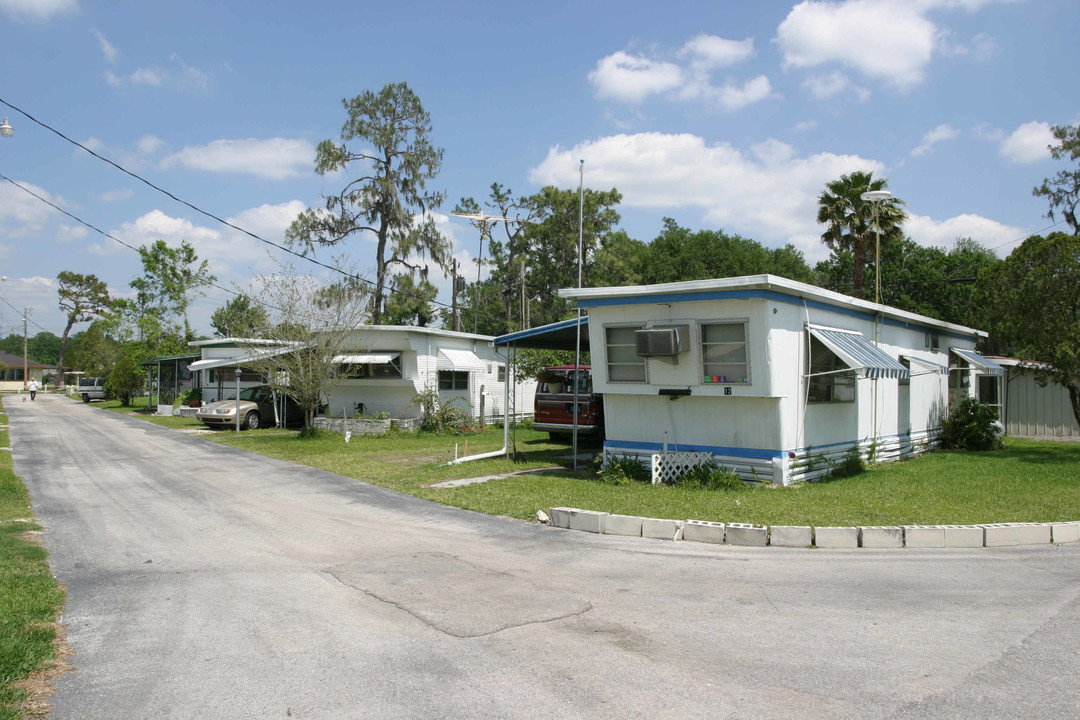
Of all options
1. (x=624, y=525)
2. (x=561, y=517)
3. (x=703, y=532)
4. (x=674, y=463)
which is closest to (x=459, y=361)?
(x=674, y=463)

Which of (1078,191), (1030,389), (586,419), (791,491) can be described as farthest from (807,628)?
(1078,191)

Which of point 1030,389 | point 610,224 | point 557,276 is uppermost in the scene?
point 610,224

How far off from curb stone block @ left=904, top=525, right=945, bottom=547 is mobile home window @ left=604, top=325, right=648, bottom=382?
A: 490 centimetres

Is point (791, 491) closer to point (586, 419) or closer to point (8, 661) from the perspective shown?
point (586, 419)

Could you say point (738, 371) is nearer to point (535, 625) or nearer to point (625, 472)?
point (625, 472)

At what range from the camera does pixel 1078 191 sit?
29.2 meters

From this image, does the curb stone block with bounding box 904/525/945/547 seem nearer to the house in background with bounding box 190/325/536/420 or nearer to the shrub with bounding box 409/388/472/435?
the house in background with bounding box 190/325/536/420

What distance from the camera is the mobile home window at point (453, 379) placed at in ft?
76.3

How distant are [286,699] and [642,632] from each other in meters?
2.33

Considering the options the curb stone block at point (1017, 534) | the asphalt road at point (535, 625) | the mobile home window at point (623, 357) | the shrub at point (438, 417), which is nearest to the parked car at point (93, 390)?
the shrub at point (438, 417)

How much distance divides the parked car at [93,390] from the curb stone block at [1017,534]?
49.8m

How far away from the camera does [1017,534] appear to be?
778 centimetres

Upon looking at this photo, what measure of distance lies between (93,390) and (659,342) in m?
46.2

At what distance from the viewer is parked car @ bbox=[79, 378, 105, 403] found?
46.2 meters
